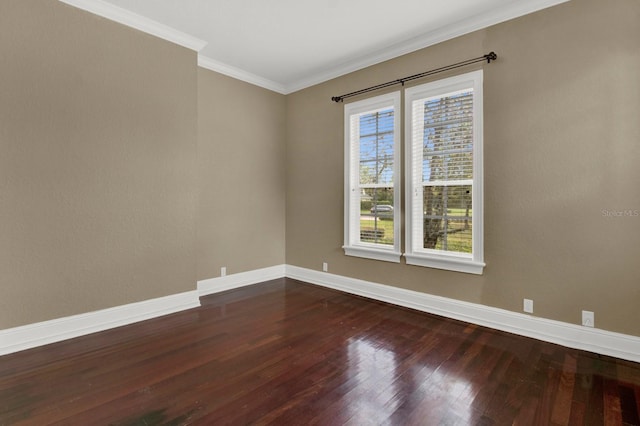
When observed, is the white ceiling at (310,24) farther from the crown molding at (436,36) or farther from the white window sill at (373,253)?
the white window sill at (373,253)

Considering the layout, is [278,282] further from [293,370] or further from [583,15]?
[583,15]

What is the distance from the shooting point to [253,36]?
3.54 m

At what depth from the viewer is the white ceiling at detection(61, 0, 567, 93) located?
9.68 ft

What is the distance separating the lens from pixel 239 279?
14.9 ft

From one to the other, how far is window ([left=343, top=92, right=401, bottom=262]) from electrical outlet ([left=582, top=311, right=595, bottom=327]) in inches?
70.2

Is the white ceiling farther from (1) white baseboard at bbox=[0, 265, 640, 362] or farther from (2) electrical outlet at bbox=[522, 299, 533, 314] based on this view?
(1) white baseboard at bbox=[0, 265, 640, 362]

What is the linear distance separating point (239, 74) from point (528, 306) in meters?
4.57

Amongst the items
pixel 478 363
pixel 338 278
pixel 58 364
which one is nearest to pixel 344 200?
pixel 338 278

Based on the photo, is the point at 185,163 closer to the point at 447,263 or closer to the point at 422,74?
the point at 422,74

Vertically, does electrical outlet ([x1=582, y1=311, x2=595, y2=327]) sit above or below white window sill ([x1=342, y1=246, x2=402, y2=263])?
below

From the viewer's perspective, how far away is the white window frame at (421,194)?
3.16 metres

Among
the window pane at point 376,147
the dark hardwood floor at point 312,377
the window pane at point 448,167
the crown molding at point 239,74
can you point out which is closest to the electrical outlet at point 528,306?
the dark hardwood floor at point 312,377

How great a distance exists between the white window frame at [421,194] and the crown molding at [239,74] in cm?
225

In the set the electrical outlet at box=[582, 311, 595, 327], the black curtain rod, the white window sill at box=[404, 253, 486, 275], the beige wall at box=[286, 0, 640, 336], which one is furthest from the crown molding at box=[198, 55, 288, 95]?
the electrical outlet at box=[582, 311, 595, 327]
